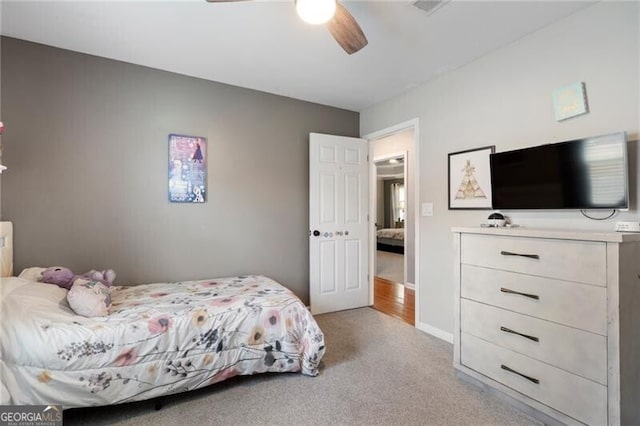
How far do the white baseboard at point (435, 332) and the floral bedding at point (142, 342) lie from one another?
4.47ft

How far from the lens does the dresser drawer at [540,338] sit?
4.85 ft

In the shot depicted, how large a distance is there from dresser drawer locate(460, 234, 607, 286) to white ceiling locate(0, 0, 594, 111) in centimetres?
152

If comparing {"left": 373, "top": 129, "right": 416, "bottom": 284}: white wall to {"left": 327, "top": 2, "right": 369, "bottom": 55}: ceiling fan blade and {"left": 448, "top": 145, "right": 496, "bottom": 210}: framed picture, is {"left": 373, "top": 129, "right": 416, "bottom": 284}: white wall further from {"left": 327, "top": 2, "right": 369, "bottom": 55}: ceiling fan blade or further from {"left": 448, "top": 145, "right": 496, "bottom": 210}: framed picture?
{"left": 327, "top": 2, "right": 369, "bottom": 55}: ceiling fan blade

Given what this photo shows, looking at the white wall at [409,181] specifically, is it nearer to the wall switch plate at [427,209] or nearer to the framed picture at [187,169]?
the wall switch plate at [427,209]

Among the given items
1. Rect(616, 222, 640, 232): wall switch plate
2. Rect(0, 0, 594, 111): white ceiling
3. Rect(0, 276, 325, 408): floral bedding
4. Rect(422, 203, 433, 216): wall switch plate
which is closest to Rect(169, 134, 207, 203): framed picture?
Rect(0, 0, 594, 111): white ceiling

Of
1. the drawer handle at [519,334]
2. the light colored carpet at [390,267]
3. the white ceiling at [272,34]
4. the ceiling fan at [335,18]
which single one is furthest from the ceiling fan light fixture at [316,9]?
the light colored carpet at [390,267]

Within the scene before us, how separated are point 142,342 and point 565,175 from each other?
2.81 m

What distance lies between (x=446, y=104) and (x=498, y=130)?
0.61 meters

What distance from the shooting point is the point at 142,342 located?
1.74 meters

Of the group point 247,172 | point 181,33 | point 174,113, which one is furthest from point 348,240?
point 181,33

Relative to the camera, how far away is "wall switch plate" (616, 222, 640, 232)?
5.28 feet

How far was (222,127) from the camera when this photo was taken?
10.2ft

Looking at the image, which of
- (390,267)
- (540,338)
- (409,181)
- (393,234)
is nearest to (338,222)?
(409,181)

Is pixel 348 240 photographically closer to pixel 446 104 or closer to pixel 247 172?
pixel 247 172
